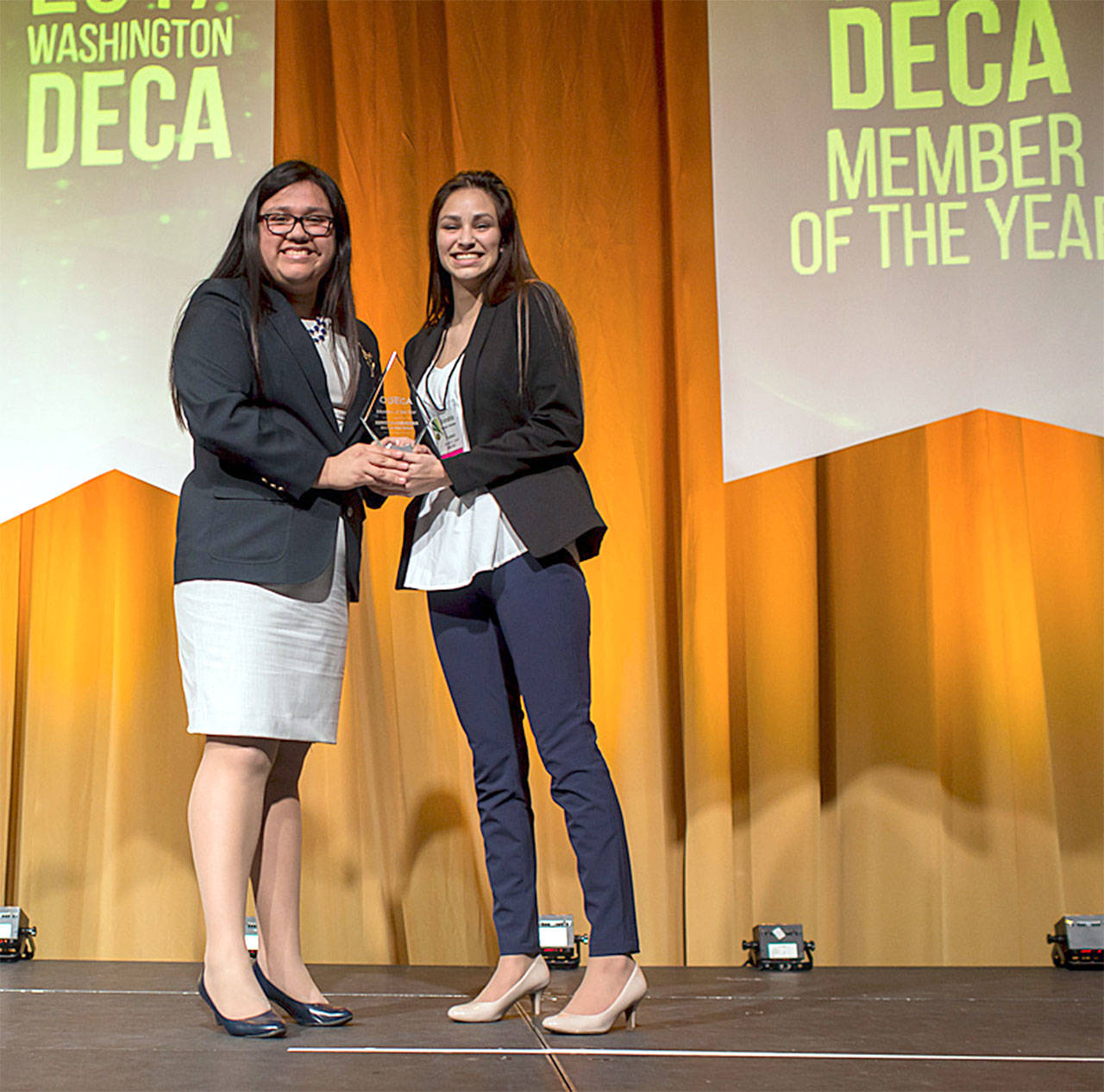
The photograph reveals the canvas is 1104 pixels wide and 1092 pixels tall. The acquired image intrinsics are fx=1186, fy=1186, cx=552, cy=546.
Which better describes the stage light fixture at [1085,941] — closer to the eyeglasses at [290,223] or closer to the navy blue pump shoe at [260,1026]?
the navy blue pump shoe at [260,1026]

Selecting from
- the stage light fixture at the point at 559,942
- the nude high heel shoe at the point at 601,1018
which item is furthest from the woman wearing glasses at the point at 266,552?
the stage light fixture at the point at 559,942

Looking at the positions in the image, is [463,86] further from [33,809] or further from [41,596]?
[33,809]

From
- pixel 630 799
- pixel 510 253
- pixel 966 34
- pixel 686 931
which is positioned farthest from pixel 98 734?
pixel 966 34

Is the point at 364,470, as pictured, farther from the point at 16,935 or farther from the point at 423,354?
the point at 16,935

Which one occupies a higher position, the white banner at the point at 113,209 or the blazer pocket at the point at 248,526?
the white banner at the point at 113,209

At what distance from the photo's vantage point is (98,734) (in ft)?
8.21

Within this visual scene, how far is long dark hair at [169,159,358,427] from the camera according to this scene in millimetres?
1601

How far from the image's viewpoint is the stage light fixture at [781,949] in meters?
2.18

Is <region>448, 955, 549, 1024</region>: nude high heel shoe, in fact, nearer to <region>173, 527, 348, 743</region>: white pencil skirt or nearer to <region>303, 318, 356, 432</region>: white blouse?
<region>173, 527, 348, 743</region>: white pencil skirt

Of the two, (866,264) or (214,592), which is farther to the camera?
(866,264)

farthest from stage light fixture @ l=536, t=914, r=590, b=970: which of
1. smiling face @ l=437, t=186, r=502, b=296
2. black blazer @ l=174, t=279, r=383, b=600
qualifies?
smiling face @ l=437, t=186, r=502, b=296

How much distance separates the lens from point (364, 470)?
1.54m

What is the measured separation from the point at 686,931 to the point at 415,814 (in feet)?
1.95

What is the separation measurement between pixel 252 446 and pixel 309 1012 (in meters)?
0.73
